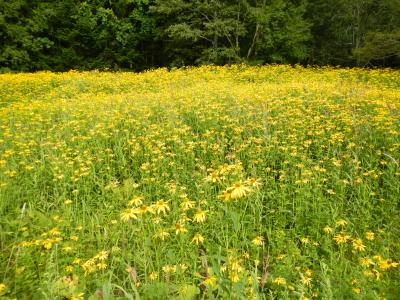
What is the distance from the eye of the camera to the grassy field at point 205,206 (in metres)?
2.38

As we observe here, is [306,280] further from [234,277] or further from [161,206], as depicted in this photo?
[161,206]

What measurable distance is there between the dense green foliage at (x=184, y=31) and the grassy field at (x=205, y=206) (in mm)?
11746

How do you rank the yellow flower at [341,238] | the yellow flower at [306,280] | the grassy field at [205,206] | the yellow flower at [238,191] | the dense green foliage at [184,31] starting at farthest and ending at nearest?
the dense green foliage at [184,31] < the yellow flower at [341,238] < the grassy field at [205,206] < the yellow flower at [306,280] < the yellow flower at [238,191]

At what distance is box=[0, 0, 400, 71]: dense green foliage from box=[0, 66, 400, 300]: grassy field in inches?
462

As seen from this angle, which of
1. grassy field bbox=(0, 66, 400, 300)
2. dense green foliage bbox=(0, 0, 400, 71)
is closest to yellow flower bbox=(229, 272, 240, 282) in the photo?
grassy field bbox=(0, 66, 400, 300)

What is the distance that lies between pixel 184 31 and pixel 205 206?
1573 centimetres

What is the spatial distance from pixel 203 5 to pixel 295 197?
1555cm

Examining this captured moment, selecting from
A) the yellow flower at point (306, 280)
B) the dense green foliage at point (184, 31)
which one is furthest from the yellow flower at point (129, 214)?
the dense green foliage at point (184, 31)

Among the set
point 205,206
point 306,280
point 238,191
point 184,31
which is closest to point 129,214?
point 238,191

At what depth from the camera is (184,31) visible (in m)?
17.9

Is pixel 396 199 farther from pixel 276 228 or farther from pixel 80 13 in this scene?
pixel 80 13

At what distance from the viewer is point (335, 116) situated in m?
5.76

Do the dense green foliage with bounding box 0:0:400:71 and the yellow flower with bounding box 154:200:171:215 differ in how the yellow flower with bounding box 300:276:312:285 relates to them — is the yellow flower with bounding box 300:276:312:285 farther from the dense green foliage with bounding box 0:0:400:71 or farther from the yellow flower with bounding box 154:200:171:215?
the dense green foliage with bounding box 0:0:400:71

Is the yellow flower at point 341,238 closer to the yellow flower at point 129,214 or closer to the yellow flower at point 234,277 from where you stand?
the yellow flower at point 234,277
